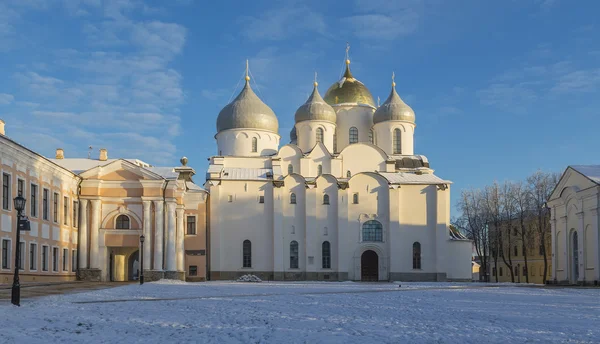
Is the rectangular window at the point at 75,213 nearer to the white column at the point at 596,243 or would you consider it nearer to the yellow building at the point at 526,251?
the white column at the point at 596,243

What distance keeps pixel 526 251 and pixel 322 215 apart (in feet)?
79.3

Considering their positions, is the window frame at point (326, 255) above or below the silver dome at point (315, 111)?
below

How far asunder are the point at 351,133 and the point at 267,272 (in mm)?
16137

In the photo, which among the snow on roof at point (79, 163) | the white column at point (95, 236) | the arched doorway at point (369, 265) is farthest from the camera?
the arched doorway at point (369, 265)

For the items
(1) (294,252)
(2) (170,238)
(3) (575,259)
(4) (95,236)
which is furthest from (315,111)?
(3) (575,259)

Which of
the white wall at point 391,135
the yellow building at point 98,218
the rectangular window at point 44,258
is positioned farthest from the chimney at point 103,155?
the white wall at point 391,135

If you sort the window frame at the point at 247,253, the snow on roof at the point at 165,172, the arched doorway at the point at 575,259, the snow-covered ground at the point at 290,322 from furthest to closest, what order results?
1. the window frame at the point at 247,253
2. the snow on roof at the point at 165,172
3. the arched doorway at the point at 575,259
4. the snow-covered ground at the point at 290,322

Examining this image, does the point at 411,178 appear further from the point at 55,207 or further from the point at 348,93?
the point at 55,207

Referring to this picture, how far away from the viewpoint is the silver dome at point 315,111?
62.3 m

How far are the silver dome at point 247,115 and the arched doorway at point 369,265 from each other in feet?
43.8

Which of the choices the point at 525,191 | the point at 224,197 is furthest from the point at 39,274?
the point at 525,191

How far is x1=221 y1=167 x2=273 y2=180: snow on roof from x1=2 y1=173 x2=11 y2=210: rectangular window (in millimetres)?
23745

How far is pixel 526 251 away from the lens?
70.1 metres

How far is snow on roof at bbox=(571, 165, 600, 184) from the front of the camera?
38719 millimetres
